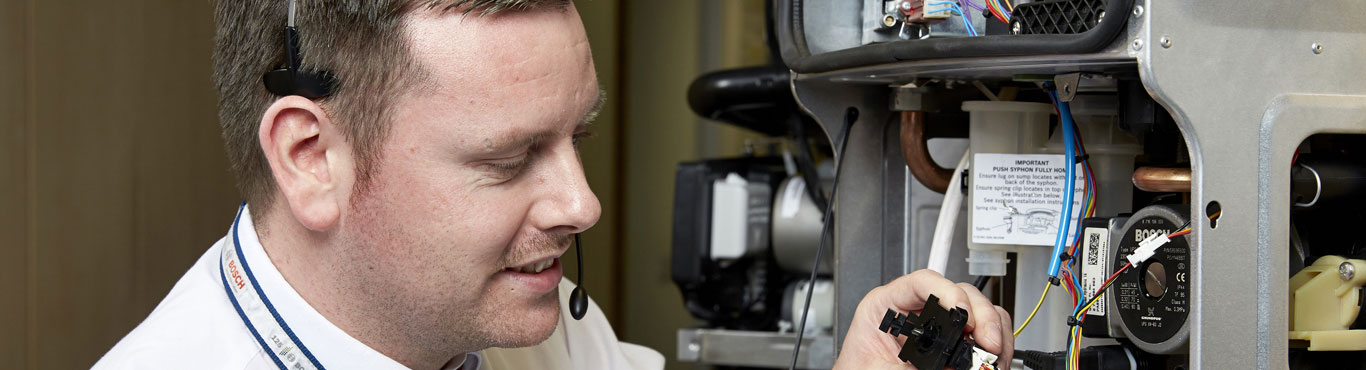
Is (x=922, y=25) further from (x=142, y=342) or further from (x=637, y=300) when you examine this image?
(x=637, y=300)

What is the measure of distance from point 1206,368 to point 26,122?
131 centimetres

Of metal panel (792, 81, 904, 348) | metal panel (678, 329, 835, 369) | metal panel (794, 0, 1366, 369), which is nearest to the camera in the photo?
metal panel (794, 0, 1366, 369)

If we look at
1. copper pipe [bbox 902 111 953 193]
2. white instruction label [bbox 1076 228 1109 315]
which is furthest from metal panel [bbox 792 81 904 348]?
white instruction label [bbox 1076 228 1109 315]

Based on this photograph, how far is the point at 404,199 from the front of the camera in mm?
935

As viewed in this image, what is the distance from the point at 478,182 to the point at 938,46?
408mm

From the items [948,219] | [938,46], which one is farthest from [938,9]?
[948,219]

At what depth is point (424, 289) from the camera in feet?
3.16

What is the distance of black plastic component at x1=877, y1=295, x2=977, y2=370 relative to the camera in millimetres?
907

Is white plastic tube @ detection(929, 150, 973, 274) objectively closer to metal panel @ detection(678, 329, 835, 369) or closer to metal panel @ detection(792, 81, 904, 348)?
metal panel @ detection(792, 81, 904, 348)

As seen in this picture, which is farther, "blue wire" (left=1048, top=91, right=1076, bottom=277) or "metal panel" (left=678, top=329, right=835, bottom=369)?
"metal panel" (left=678, top=329, right=835, bottom=369)

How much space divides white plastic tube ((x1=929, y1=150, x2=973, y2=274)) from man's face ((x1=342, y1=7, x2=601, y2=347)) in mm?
408

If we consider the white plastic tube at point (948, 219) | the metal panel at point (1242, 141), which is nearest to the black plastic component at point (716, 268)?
the white plastic tube at point (948, 219)

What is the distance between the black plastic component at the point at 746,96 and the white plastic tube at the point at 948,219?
809 mm

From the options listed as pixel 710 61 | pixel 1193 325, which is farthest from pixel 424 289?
pixel 710 61
